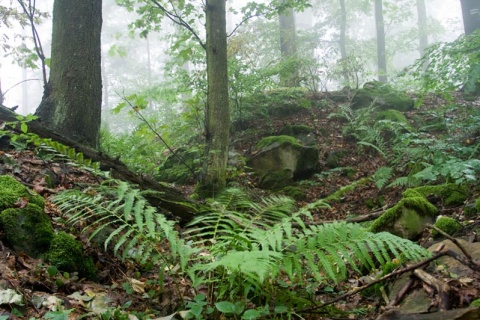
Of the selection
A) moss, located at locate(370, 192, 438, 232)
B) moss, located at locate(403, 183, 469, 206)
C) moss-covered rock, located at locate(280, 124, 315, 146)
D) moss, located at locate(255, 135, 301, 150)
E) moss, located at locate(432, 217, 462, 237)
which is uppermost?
moss-covered rock, located at locate(280, 124, 315, 146)

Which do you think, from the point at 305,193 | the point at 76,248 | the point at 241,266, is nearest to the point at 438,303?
the point at 241,266

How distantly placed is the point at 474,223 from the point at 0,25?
845cm

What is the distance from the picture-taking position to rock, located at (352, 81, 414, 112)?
8695 millimetres


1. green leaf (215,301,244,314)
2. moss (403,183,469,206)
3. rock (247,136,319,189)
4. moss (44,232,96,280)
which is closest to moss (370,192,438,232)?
moss (403,183,469,206)

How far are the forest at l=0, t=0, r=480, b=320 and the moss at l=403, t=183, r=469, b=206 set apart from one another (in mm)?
19

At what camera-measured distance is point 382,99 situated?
884 centimetres

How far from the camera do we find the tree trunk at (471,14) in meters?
11.2

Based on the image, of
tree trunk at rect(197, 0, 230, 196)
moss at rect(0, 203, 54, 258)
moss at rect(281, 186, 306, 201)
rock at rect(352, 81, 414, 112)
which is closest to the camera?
moss at rect(0, 203, 54, 258)

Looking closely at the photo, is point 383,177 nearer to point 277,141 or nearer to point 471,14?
→ point 277,141

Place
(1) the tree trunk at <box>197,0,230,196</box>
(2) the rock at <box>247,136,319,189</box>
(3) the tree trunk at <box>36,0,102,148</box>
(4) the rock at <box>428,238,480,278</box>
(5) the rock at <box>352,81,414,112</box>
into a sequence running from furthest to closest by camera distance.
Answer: (5) the rock at <box>352,81,414,112</box>
(2) the rock at <box>247,136,319,189</box>
(1) the tree trunk at <box>197,0,230,196</box>
(3) the tree trunk at <box>36,0,102,148</box>
(4) the rock at <box>428,238,480,278</box>

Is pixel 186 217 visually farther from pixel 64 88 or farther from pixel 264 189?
pixel 264 189

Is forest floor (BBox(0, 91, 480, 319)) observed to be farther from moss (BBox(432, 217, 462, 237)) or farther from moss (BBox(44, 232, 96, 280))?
moss (BBox(432, 217, 462, 237))

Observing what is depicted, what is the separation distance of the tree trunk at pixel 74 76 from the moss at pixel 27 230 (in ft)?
7.44

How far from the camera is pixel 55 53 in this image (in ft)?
15.5
